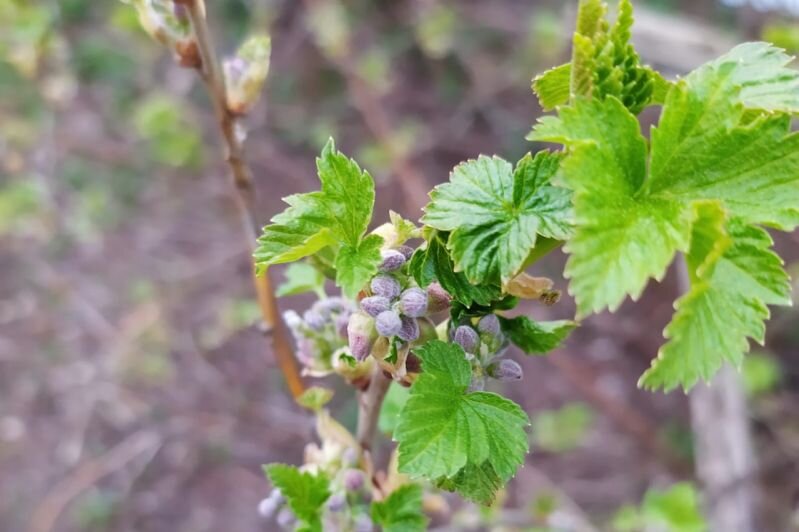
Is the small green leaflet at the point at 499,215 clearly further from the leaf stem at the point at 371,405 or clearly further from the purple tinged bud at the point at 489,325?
the leaf stem at the point at 371,405

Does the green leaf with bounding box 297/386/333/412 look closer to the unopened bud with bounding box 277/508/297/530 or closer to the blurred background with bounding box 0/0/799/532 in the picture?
the unopened bud with bounding box 277/508/297/530

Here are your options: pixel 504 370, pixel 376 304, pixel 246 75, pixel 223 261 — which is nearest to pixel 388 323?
pixel 376 304

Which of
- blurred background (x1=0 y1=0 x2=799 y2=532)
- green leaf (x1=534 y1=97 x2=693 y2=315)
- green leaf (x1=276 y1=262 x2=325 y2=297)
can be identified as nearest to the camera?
green leaf (x1=534 y1=97 x2=693 y2=315)

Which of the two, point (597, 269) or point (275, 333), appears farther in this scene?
point (275, 333)

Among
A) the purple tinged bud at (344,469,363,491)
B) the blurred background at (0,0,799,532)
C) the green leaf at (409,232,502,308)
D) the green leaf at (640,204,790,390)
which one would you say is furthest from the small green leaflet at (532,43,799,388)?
the blurred background at (0,0,799,532)

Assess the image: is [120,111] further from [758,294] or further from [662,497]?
[758,294]

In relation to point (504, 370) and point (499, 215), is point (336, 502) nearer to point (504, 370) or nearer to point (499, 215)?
point (504, 370)

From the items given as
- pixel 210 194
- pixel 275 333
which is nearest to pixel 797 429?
pixel 275 333
